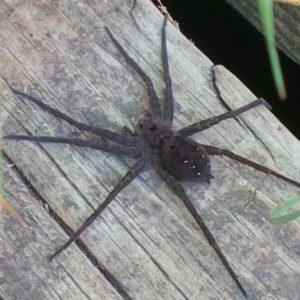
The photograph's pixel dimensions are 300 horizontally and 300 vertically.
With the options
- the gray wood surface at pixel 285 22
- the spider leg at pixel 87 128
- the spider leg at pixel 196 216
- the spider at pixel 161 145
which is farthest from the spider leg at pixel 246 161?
the gray wood surface at pixel 285 22

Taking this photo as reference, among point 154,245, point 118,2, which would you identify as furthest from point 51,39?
point 154,245

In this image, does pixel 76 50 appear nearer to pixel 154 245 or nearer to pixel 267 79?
pixel 154 245

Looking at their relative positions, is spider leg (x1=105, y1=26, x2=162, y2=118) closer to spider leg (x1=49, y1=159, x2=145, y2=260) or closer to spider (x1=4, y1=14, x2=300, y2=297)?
spider (x1=4, y1=14, x2=300, y2=297)

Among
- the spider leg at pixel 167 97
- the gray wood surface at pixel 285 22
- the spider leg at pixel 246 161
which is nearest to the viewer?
the spider leg at pixel 246 161

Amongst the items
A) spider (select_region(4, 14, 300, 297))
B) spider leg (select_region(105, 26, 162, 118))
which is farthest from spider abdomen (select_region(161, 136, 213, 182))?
spider leg (select_region(105, 26, 162, 118))

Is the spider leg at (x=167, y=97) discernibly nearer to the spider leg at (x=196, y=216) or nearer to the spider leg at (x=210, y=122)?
the spider leg at (x=210, y=122)

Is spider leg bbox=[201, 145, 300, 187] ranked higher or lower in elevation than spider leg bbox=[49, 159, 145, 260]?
lower
